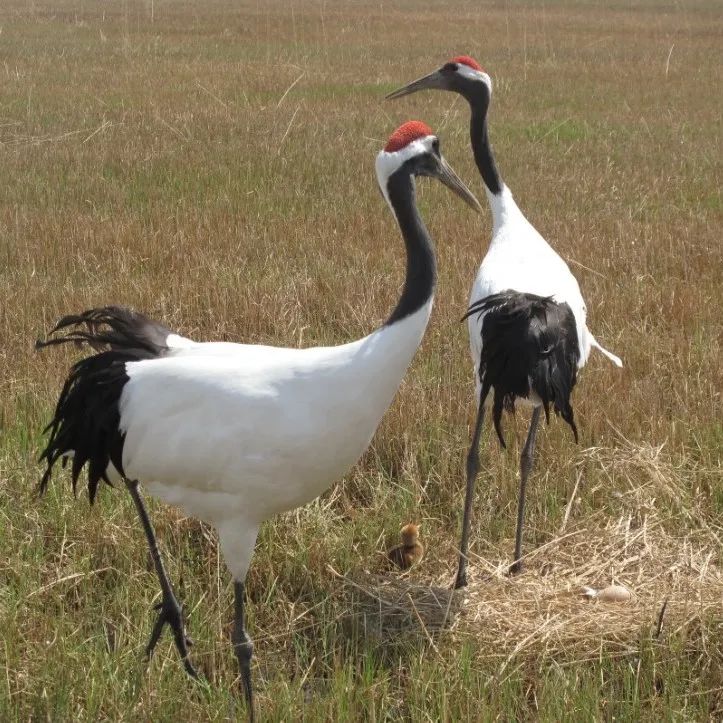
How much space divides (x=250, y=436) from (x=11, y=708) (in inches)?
42.4

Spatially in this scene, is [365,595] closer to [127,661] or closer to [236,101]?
[127,661]

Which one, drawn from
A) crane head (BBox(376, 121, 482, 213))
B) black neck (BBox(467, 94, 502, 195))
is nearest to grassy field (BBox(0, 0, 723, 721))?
black neck (BBox(467, 94, 502, 195))

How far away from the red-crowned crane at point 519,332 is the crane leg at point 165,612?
1053 mm

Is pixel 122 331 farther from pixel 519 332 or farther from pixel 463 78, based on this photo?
pixel 463 78

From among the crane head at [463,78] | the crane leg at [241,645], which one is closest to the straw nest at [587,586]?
the crane leg at [241,645]

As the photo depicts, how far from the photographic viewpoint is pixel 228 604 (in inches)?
149

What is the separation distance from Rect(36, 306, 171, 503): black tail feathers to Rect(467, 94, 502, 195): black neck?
1839mm

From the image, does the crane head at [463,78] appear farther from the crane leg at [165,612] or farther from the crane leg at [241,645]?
the crane leg at [241,645]

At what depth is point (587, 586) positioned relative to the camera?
12.8 feet

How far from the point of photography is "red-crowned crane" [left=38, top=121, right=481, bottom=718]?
3.06 metres

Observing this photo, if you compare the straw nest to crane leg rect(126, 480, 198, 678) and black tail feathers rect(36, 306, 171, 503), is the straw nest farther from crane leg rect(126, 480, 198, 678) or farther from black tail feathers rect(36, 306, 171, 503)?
black tail feathers rect(36, 306, 171, 503)

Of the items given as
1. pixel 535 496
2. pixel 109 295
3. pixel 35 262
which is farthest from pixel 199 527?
pixel 35 262

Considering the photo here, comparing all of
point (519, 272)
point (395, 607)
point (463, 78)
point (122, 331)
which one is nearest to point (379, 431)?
point (519, 272)

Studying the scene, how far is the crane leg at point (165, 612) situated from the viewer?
3.45 metres
